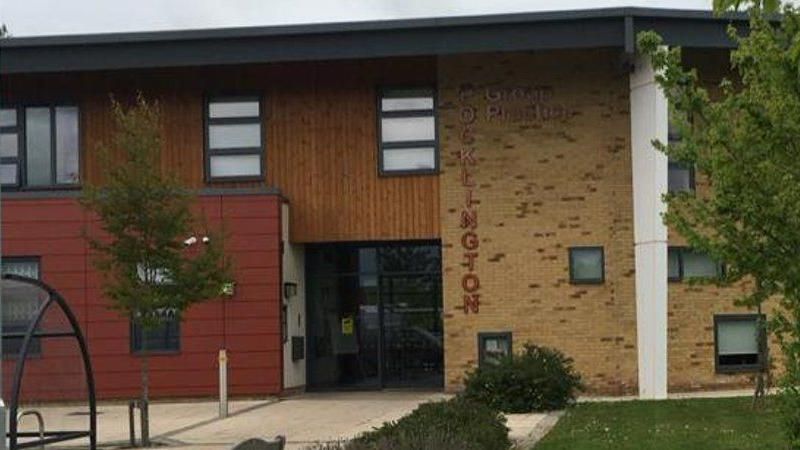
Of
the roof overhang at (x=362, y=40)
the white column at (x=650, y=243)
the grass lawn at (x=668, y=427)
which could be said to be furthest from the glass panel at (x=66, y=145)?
the grass lawn at (x=668, y=427)

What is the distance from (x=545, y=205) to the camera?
2411 cm

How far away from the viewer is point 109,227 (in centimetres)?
1642

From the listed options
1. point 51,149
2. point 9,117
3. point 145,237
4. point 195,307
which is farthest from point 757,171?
point 9,117

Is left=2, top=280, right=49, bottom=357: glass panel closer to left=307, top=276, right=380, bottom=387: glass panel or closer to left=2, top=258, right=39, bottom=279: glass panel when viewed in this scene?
left=2, top=258, right=39, bottom=279: glass panel

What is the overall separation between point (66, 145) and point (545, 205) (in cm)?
1017

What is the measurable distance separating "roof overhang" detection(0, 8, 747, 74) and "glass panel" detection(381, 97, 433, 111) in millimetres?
1478

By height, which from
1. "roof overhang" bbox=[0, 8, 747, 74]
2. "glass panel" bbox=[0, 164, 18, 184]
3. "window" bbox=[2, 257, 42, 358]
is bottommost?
"window" bbox=[2, 257, 42, 358]

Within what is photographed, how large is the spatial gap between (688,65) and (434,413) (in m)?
14.7

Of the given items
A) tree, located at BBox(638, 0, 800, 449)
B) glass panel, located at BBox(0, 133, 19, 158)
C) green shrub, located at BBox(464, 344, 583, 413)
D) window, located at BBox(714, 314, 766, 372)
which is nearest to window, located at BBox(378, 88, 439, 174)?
green shrub, located at BBox(464, 344, 583, 413)

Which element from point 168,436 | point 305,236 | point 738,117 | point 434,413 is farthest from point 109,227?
point 738,117

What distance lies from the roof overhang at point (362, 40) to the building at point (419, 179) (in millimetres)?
42

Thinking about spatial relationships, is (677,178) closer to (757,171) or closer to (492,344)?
(492,344)

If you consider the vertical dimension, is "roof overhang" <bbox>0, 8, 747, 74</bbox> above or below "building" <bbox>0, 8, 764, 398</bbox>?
above

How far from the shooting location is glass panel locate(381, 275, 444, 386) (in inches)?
1005
